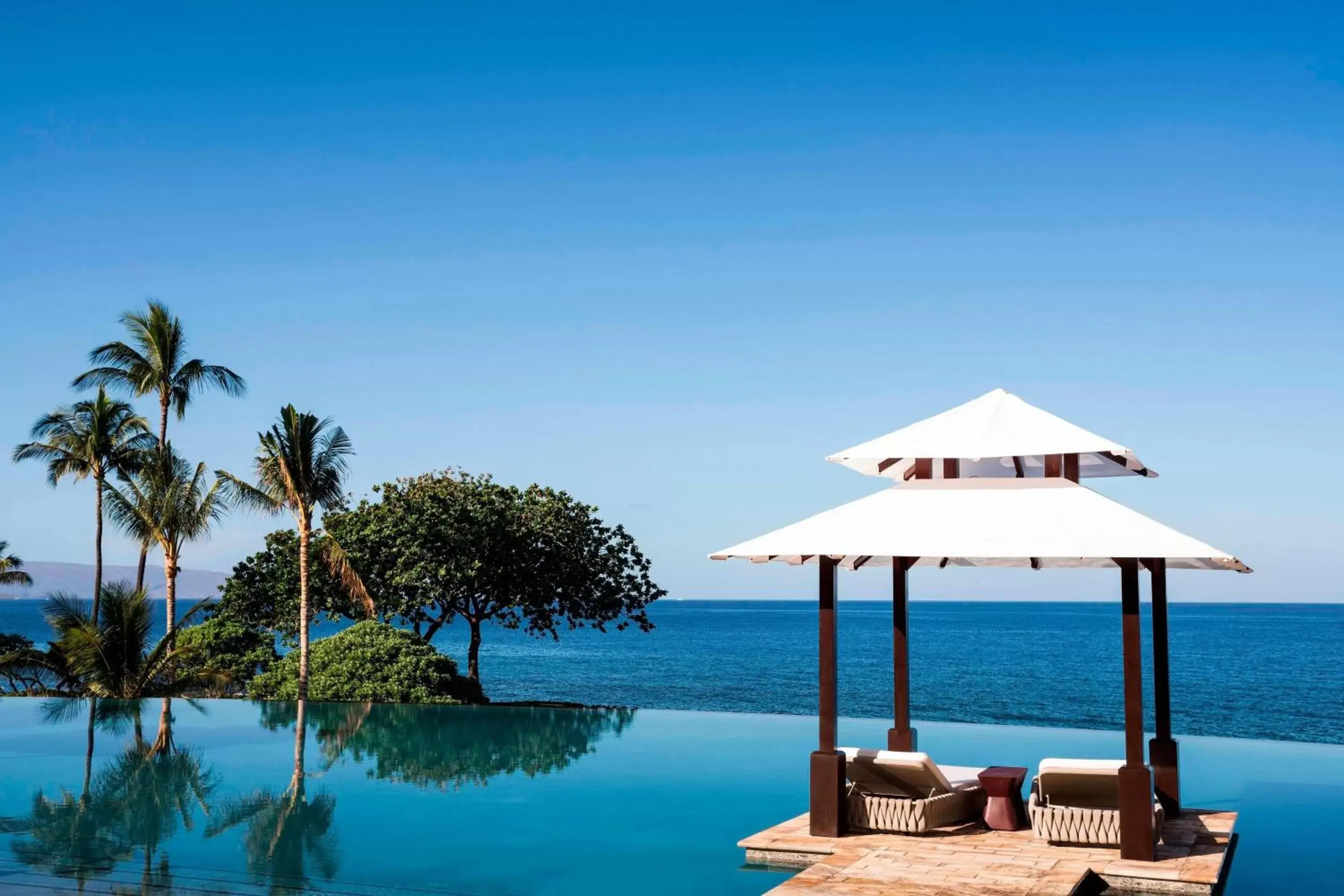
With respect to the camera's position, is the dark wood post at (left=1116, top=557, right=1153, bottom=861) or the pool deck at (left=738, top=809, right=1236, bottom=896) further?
the dark wood post at (left=1116, top=557, right=1153, bottom=861)

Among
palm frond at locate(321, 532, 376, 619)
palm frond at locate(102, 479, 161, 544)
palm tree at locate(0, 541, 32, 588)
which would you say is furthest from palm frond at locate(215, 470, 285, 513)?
palm tree at locate(0, 541, 32, 588)

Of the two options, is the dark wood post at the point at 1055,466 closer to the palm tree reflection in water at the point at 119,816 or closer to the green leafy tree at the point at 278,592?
the palm tree reflection in water at the point at 119,816

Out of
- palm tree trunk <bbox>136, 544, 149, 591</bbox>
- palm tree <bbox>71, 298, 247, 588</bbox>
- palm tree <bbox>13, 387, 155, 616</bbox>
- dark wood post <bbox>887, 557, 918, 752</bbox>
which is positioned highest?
palm tree <bbox>71, 298, 247, 588</bbox>

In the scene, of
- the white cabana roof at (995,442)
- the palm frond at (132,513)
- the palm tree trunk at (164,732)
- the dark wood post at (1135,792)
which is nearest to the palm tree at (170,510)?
the palm frond at (132,513)

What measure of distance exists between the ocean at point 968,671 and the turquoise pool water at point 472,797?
24054 mm

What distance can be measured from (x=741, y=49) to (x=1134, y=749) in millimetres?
13819

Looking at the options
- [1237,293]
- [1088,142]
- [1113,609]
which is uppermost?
[1088,142]

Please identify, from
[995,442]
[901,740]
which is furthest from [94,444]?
[995,442]

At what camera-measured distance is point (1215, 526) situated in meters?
47.7

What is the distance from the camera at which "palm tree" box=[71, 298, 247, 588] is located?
84.9 ft

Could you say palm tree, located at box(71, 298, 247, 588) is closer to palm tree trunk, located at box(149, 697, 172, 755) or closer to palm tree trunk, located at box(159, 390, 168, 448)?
palm tree trunk, located at box(159, 390, 168, 448)

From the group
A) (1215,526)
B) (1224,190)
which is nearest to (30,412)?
(1224,190)

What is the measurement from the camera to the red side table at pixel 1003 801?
27.3 ft

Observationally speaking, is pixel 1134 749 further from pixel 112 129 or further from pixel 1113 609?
pixel 1113 609
